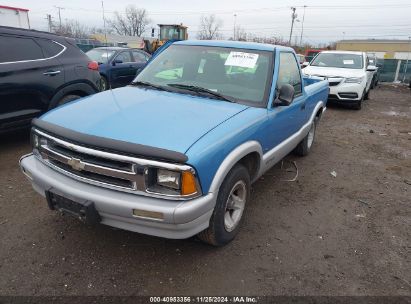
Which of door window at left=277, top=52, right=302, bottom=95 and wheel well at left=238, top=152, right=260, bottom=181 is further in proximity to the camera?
door window at left=277, top=52, right=302, bottom=95

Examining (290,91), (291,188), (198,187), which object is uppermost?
(290,91)

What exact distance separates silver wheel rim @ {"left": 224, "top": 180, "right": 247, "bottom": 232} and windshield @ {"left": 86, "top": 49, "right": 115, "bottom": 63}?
8.17 m

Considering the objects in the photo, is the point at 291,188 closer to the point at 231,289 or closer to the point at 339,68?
the point at 231,289

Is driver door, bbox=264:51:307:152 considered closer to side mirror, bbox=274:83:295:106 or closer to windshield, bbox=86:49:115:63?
side mirror, bbox=274:83:295:106

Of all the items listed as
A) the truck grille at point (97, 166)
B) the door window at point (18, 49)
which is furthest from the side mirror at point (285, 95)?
the door window at point (18, 49)

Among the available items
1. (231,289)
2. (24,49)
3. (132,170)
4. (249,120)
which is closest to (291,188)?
(249,120)

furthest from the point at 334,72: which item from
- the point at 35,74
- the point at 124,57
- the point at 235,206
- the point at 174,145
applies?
the point at 174,145

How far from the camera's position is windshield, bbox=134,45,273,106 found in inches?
138

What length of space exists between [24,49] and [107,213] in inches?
151

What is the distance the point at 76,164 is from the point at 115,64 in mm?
8158

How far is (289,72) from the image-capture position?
4.23m

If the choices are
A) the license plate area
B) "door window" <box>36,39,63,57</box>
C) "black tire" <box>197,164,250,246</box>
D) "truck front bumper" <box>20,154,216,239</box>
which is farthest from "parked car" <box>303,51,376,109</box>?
the license plate area

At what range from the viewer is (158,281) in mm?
2666

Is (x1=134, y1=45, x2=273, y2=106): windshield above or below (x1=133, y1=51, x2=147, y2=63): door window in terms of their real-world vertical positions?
above
